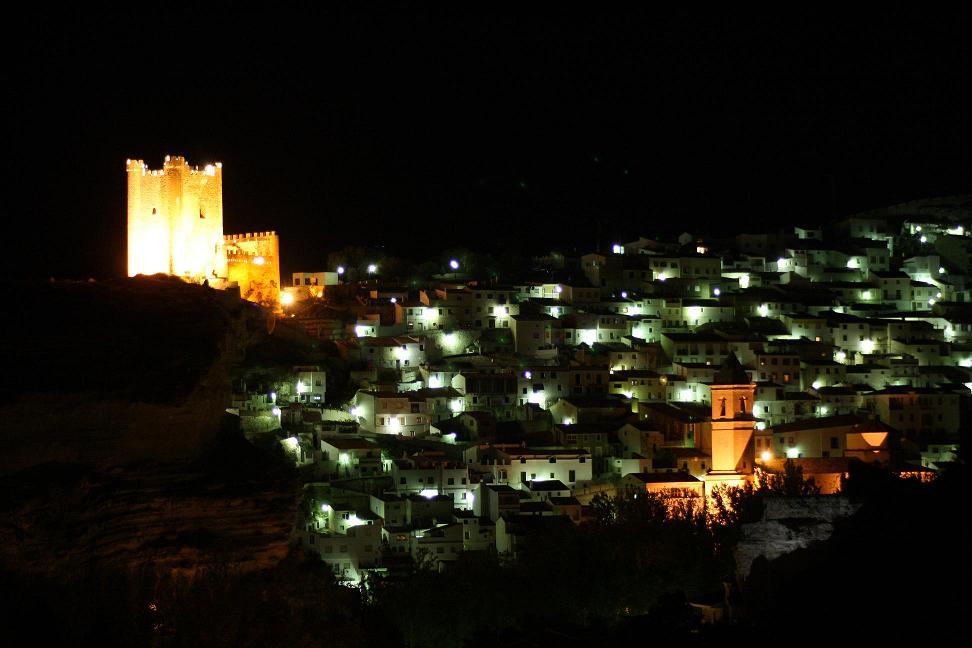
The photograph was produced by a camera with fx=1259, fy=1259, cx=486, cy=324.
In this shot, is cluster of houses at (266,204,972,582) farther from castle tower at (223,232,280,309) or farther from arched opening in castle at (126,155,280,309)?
arched opening in castle at (126,155,280,309)

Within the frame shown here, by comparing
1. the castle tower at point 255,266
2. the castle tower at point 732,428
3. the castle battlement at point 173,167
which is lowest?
the castle tower at point 732,428

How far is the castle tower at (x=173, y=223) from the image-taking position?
35219 millimetres

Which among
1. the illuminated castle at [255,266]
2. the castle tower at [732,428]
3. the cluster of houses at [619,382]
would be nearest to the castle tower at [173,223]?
the illuminated castle at [255,266]

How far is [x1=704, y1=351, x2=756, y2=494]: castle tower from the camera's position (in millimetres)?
27359

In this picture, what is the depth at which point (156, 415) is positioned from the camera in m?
18.2

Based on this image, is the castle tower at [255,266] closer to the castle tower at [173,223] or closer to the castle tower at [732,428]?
the castle tower at [173,223]

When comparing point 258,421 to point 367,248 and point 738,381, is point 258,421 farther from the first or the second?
point 367,248

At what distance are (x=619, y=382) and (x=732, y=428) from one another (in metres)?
5.11

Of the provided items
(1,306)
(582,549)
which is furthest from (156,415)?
(582,549)

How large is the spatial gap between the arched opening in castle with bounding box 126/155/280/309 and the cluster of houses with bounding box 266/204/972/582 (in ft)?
5.96

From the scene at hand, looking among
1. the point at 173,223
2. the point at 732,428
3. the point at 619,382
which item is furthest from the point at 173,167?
the point at 732,428

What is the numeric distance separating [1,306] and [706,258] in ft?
81.4

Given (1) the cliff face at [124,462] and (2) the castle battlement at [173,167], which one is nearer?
(1) the cliff face at [124,462]

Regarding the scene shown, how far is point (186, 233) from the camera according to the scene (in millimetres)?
35656
